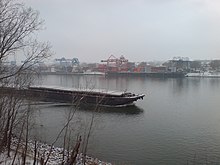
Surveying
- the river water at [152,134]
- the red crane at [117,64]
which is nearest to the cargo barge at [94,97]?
the river water at [152,134]

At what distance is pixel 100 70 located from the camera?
6556 cm

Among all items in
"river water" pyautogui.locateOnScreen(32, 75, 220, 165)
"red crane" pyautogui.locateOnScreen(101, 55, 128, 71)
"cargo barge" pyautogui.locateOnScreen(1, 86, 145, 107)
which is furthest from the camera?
"red crane" pyautogui.locateOnScreen(101, 55, 128, 71)

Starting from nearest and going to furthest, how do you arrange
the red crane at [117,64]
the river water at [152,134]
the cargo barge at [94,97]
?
the river water at [152,134], the cargo barge at [94,97], the red crane at [117,64]

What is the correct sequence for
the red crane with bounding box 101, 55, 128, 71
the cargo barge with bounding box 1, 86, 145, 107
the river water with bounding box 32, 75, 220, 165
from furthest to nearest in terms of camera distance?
the red crane with bounding box 101, 55, 128, 71
the cargo barge with bounding box 1, 86, 145, 107
the river water with bounding box 32, 75, 220, 165

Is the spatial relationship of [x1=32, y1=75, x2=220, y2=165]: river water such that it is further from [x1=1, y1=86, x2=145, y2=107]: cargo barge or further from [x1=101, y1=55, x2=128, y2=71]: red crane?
[x1=101, y1=55, x2=128, y2=71]: red crane

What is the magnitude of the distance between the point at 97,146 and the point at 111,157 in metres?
0.98

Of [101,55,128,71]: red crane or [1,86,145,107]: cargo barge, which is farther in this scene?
[101,55,128,71]: red crane

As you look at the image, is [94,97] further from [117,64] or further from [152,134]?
[117,64]

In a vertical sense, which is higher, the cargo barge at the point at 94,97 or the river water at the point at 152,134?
the cargo barge at the point at 94,97

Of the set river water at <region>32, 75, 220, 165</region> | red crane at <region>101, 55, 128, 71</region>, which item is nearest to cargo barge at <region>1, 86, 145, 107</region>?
river water at <region>32, 75, 220, 165</region>

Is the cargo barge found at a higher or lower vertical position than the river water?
higher

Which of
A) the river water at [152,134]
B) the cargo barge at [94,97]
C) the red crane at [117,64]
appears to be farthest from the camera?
the red crane at [117,64]

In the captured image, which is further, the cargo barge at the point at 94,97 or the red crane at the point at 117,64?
the red crane at the point at 117,64

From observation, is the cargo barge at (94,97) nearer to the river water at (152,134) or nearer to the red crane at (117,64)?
the river water at (152,134)
